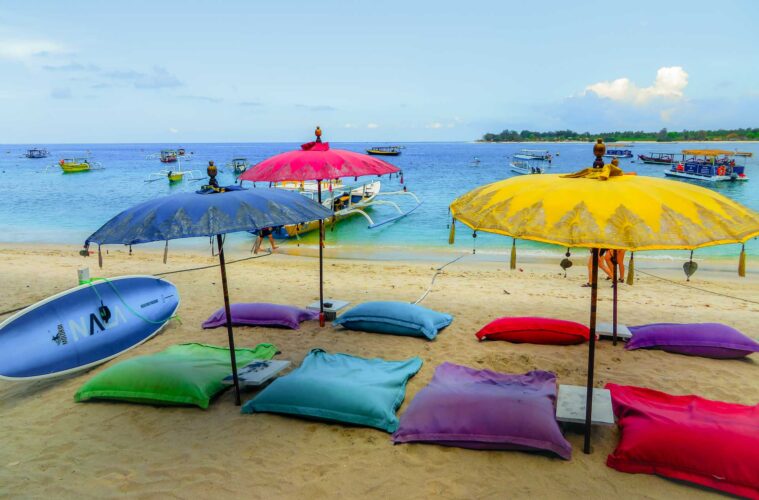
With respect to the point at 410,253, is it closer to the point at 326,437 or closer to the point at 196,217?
the point at 326,437

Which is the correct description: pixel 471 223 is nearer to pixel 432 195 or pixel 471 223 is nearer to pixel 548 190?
pixel 548 190

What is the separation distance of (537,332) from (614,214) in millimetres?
4160

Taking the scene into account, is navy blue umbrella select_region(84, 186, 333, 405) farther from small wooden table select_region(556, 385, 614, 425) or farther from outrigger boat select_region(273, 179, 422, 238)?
outrigger boat select_region(273, 179, 422, 238)

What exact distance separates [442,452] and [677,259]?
16.2 metres

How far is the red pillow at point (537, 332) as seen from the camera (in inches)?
282

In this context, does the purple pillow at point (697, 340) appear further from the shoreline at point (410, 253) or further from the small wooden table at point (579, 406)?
the shoreline at point (410, 253)

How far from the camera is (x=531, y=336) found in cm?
723

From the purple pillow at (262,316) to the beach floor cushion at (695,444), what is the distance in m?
5.03

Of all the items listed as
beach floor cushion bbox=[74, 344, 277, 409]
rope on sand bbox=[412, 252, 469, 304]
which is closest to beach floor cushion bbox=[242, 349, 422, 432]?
beach floor cushion bbox=[74, 344, 277, 409]

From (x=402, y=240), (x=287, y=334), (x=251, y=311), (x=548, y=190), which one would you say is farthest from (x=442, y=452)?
(x=402, y=240)

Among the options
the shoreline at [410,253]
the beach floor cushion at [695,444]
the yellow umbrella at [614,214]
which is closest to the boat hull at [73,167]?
the shoreline at [410,253]

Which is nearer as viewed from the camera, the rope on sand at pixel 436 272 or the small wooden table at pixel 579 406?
the small wooden table at pixel 579 406

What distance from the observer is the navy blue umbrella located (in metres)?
4.14

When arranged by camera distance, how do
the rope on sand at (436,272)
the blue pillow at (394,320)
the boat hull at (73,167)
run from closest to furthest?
the blue pillow at (394,320) < the rope on sand at (436,272) < the boat hull at (73,167)
